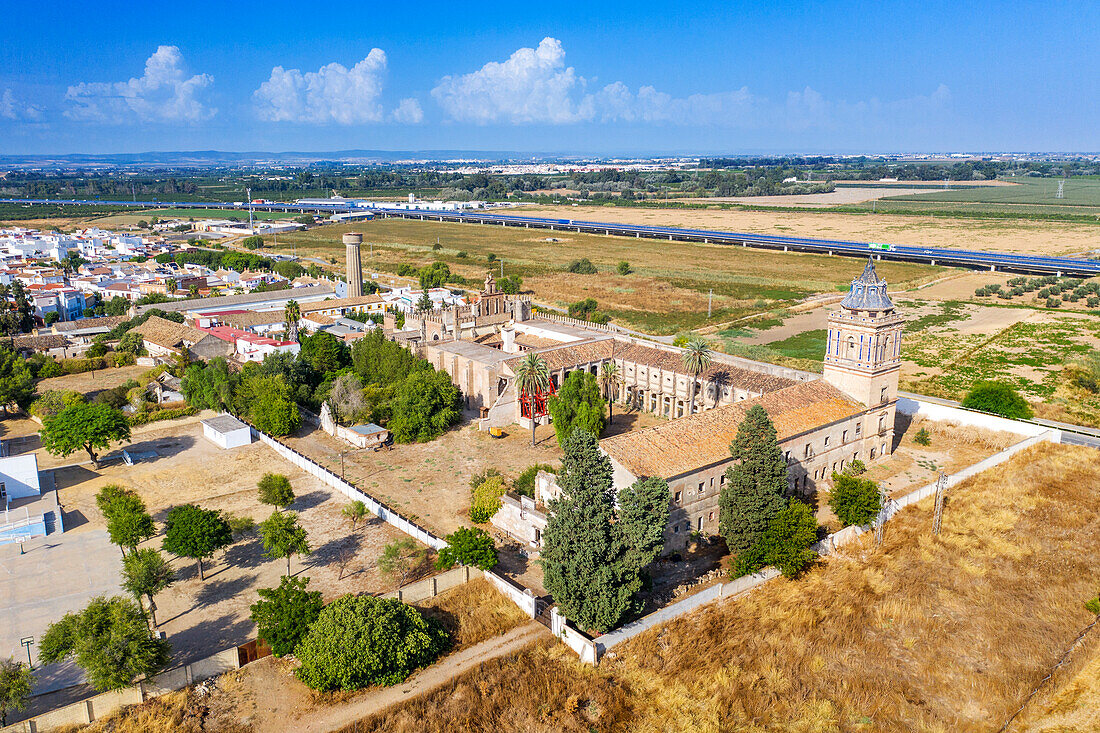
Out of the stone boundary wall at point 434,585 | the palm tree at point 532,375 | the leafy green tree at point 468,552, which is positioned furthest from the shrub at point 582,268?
the stone boundary wall at point 434,585

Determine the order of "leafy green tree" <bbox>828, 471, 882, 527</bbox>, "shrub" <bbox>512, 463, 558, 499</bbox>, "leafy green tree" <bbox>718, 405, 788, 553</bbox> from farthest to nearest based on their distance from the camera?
"shrub" <bbox>512, 463, 558, 499</bbox>
"leafy green tree" <bbox>828, 471, 882, 527</bbox>
"leafy green tree" <bbox>718, 405, 788, 553</bbox>

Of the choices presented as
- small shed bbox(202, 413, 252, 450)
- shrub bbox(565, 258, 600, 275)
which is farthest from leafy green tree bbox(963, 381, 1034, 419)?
shrub bbox(565, 258, 600, 275)

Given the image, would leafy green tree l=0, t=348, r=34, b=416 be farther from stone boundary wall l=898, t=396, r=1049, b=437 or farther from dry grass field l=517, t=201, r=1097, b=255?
dry grass field l=517, t=201, r=1097, b=255

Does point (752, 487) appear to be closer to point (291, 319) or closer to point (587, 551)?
point (587, 551)

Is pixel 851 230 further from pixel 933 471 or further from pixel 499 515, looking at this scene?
A: pixel 499 515

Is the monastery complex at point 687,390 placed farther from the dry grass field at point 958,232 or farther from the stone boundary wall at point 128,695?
the dry grass field at point 958,232
